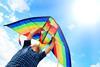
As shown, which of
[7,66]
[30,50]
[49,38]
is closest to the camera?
[7,66]

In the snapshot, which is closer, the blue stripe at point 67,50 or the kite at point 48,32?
the blue stripe at point 67,50

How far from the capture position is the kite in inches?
340

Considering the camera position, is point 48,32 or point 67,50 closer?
point 67,50

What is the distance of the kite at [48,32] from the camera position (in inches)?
340

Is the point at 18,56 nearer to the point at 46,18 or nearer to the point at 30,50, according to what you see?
the point at 30,50

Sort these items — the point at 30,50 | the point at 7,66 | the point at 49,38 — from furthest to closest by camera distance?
the point at 49,38 → the point at 30,50 → the point at 7,66

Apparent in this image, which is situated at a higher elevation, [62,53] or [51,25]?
[51,25]

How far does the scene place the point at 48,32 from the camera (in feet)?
29.0

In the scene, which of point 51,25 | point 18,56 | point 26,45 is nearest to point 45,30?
point 51,25

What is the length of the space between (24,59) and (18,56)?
17cm

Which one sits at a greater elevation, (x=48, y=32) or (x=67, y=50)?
(x=48, y=32)

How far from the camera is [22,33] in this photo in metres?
8.84

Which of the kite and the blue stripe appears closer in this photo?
the blue stripe

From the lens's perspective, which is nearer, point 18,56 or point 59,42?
point 18,56
